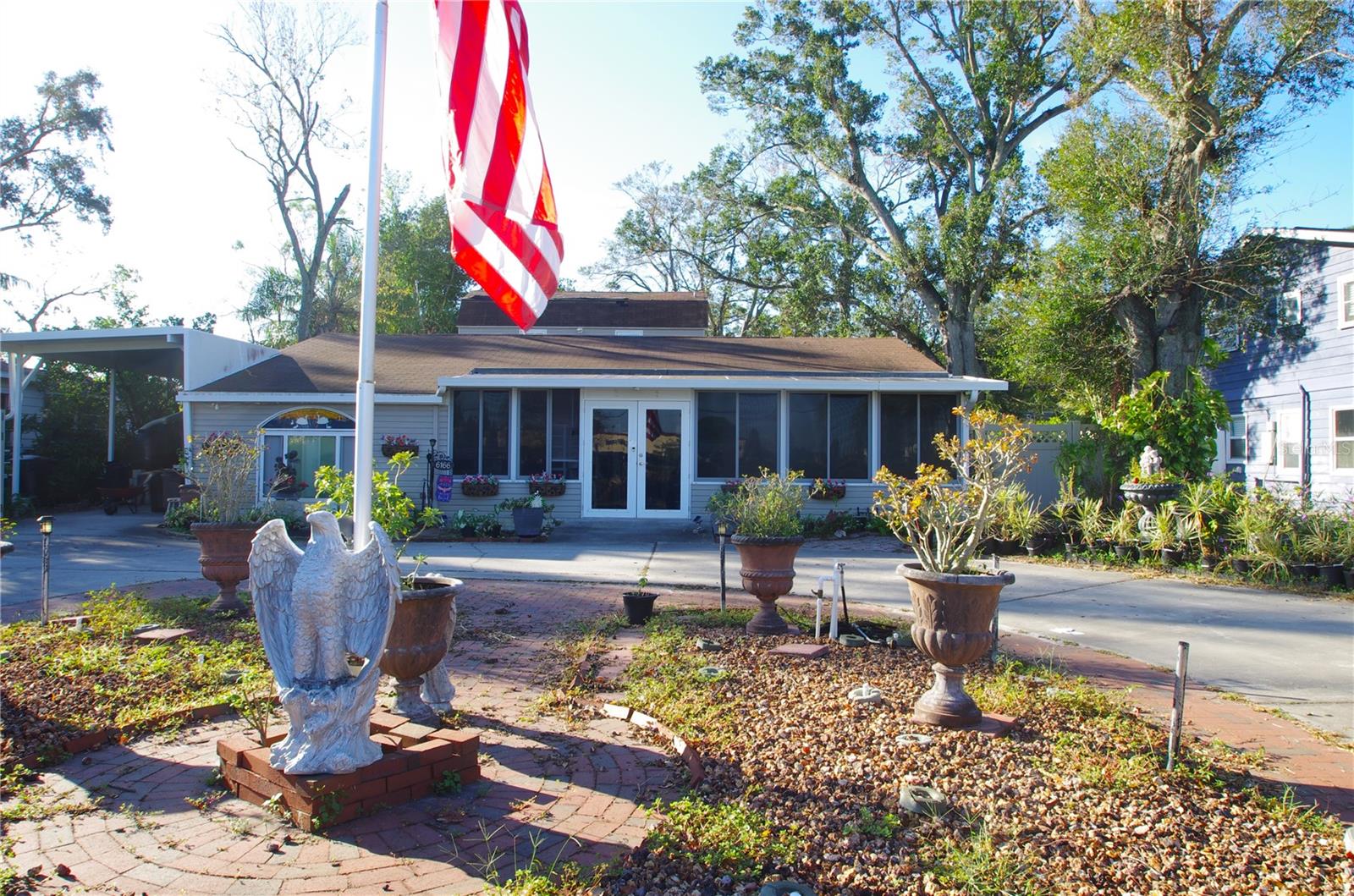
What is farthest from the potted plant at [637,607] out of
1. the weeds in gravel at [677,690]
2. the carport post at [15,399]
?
the carport post at [15,399]

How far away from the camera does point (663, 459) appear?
15891 millimetres

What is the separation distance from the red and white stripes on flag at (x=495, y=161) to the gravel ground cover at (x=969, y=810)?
258cm

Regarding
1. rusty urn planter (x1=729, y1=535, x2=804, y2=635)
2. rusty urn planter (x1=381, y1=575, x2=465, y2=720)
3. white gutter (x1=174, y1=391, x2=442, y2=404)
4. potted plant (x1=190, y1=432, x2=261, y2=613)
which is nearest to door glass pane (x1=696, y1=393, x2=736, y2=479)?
white gutter (x1=174, y1=391, x2=442, y2=404)

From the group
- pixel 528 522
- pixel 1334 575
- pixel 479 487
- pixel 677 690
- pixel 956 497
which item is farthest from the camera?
pixel 479 487

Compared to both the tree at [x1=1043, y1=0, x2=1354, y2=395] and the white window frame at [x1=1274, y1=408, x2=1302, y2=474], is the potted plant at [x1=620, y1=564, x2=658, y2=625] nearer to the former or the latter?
the tree at [x1=1043, y1=0, x2=1354, y2=395]

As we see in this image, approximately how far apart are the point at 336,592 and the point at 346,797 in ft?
2.64

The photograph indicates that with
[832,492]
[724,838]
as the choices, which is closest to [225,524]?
[724,838]

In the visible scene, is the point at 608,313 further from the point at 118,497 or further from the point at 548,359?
the point at 118,497

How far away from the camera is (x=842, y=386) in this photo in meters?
15.5

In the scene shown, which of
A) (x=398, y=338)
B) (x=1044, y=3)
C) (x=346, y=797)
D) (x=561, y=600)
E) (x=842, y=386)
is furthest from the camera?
(x=1044, y=3)

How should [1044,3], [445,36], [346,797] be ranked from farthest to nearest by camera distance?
[1044,3]
[445,36]
[346,797]

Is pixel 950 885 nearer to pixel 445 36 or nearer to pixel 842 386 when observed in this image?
pixel 445 36

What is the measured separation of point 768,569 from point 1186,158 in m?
13.9

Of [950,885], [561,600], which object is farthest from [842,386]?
[950,885]
